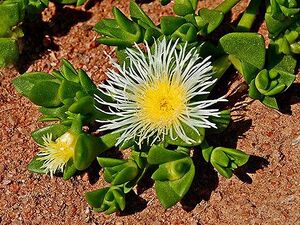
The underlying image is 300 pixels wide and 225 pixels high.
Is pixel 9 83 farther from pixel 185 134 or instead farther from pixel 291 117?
pixel 291 117

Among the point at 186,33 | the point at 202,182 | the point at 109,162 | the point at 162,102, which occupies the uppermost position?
the point at 186,33

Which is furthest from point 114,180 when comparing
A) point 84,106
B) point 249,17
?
point 249,17

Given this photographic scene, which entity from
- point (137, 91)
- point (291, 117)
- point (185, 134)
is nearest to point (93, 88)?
point (137, 91)

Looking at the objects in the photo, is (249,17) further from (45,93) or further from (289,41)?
(45,93)

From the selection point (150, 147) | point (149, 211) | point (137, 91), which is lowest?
point (149, 211)

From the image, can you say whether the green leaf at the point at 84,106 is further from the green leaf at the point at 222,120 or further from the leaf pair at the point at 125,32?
the green leaf at the point at 222,120

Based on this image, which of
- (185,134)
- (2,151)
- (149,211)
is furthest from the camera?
(2,151)

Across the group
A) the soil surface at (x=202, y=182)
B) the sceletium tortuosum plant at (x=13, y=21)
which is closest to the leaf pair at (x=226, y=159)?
the soil surface at (x=202, y=182)
